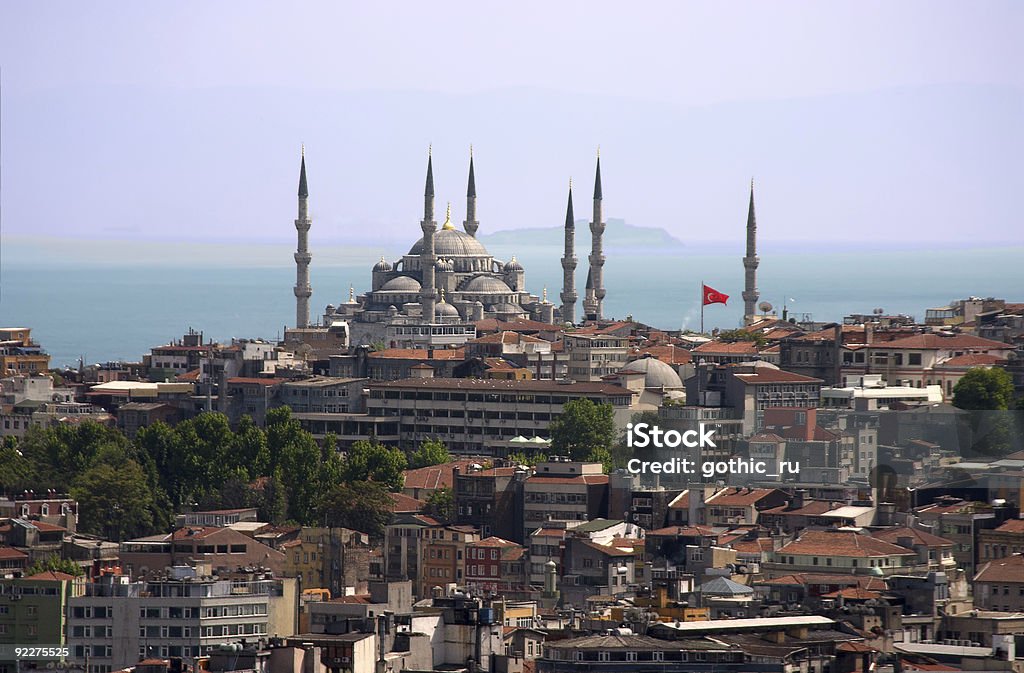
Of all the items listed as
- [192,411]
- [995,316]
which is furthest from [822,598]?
[995,316]

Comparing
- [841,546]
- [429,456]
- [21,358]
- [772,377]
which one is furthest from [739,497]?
[21,358]

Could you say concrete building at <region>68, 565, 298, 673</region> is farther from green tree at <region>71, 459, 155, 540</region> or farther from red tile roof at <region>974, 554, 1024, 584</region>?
green tree at <region>71, 459, 155, 540</region>

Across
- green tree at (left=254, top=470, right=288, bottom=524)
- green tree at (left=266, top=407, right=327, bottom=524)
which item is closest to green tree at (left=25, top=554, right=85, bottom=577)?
green tree at (left=254, top=470, right=288, bottom=524)

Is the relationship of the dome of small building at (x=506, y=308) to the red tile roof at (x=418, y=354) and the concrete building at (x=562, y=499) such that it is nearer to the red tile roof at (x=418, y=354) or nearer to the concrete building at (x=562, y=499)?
the red tile roof at (x=418, y=354)

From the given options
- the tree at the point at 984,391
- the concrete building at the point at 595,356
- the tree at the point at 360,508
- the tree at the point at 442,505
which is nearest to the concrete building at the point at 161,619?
the tree at the point at 360,508

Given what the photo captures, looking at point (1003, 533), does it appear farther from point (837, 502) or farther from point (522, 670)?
point (522, 670)
